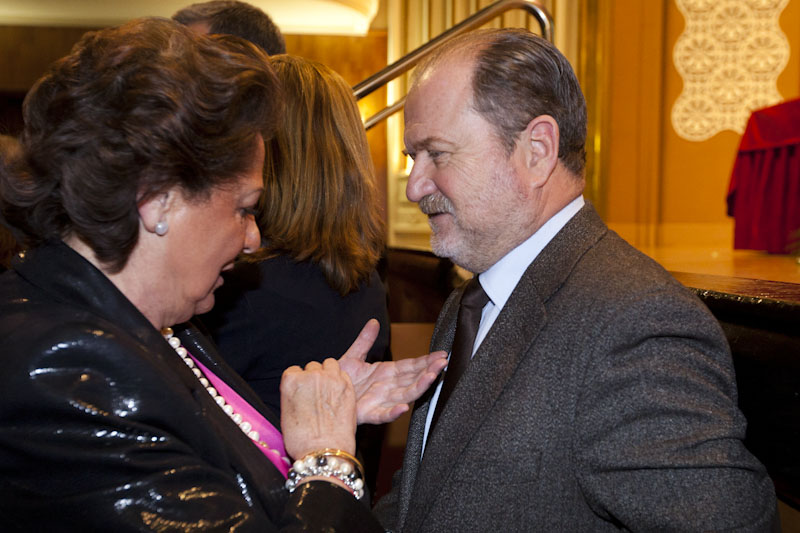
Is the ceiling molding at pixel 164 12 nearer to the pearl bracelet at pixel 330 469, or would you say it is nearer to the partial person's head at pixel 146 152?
the partial person's head at pixel 146 152

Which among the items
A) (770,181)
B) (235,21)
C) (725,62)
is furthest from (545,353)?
(725,62)

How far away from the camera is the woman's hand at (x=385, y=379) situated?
141 cm

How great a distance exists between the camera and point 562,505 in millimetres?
1201

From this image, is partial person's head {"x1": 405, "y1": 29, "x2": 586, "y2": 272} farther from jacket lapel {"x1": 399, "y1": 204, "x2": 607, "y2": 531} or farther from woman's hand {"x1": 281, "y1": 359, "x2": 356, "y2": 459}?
woman's hand {"x1": 281, "y1": 359, "x2": 356, "y2": 459}

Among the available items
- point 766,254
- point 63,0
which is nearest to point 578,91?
point 766,254

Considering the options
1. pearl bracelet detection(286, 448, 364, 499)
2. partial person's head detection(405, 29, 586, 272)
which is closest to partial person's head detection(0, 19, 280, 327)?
pearl bracelet detection(286, 448, 364, 499)

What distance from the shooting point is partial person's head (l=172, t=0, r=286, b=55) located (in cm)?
243

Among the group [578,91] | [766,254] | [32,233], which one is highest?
[578,91]

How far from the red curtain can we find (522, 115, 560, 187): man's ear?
14.5 feet

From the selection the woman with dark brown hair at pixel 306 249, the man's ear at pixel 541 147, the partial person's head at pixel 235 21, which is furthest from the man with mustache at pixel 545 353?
the partial person's head at pixel 235 21

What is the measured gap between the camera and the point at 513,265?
58.1 inches

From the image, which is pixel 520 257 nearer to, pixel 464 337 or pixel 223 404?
pixel 464 337

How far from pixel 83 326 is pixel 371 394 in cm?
65

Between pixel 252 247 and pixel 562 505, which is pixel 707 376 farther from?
pixel 252 247
